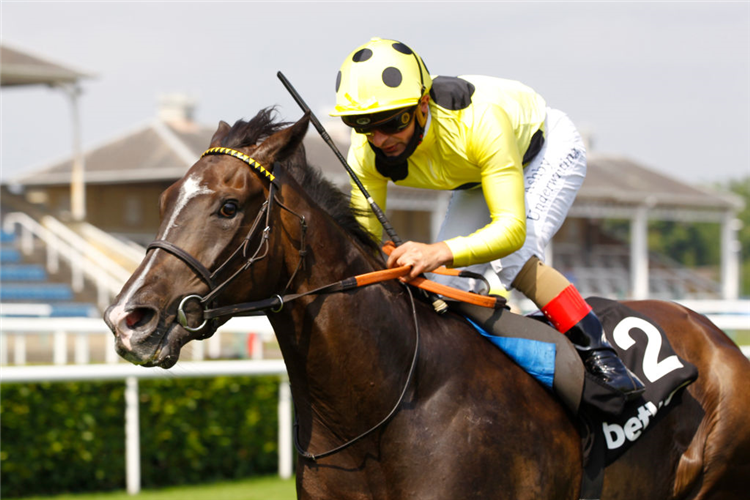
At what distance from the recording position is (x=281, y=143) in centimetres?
244

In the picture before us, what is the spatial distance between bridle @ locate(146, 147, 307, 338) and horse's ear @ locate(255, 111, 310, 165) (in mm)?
30

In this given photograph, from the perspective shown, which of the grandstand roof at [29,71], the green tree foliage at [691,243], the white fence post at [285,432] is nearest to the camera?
the white fence post at [285,432]

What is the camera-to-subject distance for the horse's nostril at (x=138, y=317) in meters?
2.11

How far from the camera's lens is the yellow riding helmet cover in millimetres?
2543

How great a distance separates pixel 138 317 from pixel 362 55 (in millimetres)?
1036

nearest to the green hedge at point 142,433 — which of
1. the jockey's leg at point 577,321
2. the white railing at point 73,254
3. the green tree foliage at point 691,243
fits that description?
the jockey's leg at point 577,321

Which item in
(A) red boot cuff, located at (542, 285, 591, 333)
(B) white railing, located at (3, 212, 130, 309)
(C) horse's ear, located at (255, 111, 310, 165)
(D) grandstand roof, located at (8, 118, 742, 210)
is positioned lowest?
(B) white railing, located at (3, 212, 130, 309)

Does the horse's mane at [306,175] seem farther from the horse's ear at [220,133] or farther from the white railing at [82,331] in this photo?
the white railing at [82,331]

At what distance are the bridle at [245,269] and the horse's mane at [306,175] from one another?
0.34 ft

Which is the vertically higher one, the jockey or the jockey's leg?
the jockey

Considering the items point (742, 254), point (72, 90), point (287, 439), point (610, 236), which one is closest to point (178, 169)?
point (72, 90)

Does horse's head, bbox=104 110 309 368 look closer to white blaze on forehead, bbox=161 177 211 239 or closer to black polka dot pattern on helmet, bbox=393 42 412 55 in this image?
white blaze on forehead, bbox=161 177 211 239

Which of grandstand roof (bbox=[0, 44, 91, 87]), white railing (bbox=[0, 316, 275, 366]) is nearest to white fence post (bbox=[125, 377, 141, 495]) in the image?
white railing (bbox=[0, 316, 275, 366])

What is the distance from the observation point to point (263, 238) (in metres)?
2.31
